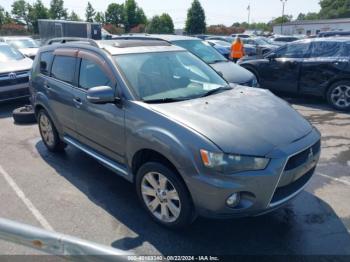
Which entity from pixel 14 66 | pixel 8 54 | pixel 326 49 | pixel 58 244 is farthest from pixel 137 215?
pixel 8 54

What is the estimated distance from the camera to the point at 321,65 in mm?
7805

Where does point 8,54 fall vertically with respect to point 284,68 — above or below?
above

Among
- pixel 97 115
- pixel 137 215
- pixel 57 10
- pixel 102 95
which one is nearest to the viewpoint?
Result: pixel 102 95

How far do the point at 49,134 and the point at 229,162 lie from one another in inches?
139

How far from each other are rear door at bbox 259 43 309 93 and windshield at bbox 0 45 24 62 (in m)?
6.84

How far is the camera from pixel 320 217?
3527 mm

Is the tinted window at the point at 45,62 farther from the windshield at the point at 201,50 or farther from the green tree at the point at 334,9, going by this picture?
the green tree at the point at 334,9

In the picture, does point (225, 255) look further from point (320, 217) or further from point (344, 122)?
point (344, 122)

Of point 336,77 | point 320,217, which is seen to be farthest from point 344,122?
point 320,217

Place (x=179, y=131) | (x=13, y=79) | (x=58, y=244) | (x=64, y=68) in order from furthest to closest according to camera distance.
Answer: (x=13, y=79), (x=64, y=68), (x=179, y=131), (x=58, y=244)

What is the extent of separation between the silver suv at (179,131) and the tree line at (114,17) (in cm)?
5557

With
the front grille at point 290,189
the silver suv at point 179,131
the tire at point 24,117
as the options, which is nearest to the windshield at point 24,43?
the tire at point 24,117

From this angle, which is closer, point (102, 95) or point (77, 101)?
point (102, 95)

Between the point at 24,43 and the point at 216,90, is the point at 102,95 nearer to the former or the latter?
the point at 216,90
